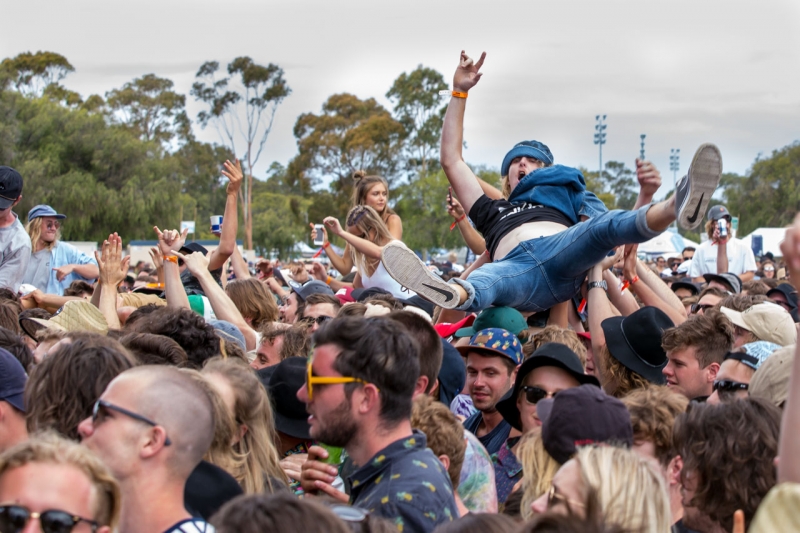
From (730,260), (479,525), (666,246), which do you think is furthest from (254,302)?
(666,246)

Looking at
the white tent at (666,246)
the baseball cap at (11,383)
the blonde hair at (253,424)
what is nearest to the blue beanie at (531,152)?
the blonde hair at (253,424)

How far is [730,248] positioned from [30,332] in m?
8.20

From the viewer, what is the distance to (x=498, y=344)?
427 centimetres

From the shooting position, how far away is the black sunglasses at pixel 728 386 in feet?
11.9

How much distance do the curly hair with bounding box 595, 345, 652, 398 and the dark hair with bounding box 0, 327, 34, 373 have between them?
2827 mm

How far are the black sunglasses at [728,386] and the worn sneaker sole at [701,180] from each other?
3.26 ft

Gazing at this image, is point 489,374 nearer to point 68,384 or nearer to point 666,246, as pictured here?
point 68,384

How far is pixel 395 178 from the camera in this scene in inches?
1863

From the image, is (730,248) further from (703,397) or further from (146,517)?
(146,517)

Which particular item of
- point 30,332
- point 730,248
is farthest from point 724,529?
point 730,248

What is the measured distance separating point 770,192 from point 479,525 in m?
56.1

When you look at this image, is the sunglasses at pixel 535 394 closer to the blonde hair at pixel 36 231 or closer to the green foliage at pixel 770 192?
the blonde hair at pixel 36 231

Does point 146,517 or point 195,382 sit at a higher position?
point 195,382

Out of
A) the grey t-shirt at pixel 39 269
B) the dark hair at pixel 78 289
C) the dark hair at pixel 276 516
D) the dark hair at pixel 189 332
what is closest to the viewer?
the dark hair at pixel 276 516
